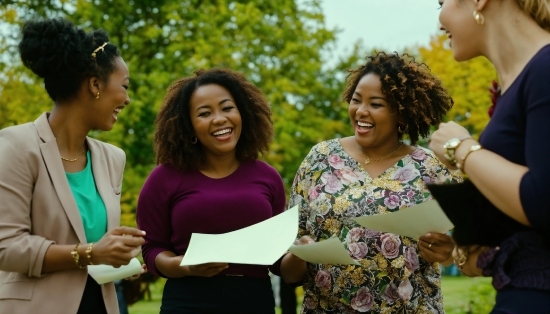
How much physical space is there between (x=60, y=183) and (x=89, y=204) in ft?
0.70

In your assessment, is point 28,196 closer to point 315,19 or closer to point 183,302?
point 183,302

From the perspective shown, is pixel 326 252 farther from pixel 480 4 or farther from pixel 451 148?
pixel 480 4

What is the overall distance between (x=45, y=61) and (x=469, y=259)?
2.29 metres

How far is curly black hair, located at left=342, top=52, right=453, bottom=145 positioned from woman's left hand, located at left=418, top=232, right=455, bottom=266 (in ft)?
3.33

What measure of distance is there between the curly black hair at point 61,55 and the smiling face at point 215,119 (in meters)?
0.53

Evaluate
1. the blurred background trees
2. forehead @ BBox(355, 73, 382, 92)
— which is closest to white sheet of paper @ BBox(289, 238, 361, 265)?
forehead @ BBox(355, 73, 382, 92)

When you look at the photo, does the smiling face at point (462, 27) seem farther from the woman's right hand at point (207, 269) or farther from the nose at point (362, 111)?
the woman's right hand at point (207, 269)

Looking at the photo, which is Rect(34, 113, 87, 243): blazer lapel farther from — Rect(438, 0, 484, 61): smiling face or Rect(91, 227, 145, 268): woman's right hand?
Rect(438, 0, 484, 61): smiling face

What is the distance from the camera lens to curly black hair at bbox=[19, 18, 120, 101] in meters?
3.79

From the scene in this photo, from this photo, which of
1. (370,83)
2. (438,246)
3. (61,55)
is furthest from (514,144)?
(61,55)

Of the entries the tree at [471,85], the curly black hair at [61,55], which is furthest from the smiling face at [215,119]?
the tree at [471,85]

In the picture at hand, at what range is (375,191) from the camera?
413 cm

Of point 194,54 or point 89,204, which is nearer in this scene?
point 89,204

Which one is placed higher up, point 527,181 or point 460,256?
point 527,181
